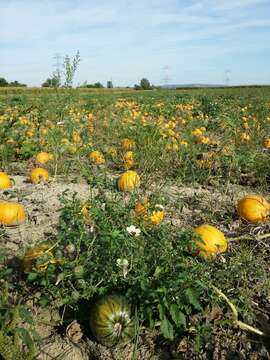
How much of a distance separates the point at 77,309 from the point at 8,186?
235cm

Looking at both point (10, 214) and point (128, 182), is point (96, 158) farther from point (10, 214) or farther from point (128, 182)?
point (10, 214)

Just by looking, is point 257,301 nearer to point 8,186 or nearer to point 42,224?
point 42,224

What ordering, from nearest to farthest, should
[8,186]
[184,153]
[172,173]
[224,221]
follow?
1. [224,221]
2. [8,186]
3. [172,173]
4. [184,153]

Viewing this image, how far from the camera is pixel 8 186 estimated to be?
440 centimetres

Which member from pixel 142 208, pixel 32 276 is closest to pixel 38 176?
pixel 142 208

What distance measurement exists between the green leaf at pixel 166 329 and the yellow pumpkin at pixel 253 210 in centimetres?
157

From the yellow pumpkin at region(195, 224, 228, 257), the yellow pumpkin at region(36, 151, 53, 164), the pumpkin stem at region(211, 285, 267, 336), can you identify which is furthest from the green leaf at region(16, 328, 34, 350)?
the yellow pumpkin at region(36, 151, 53, 164)

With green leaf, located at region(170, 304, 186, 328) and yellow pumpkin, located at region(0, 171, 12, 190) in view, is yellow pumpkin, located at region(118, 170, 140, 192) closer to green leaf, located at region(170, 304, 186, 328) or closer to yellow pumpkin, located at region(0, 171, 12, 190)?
yellow pumpkin, located at region(0, 171, 12, 190)

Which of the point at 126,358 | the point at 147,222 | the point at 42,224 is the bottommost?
the point at 126,358

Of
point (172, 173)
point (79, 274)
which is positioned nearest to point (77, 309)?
point (79, 274)

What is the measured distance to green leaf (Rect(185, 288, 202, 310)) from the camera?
6.80 ft

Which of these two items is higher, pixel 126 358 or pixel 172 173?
pixel 172 173

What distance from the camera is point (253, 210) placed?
11.2 feet

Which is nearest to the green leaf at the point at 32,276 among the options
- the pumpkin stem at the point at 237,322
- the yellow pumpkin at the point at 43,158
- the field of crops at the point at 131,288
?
the field of crops at the point at 131,288
